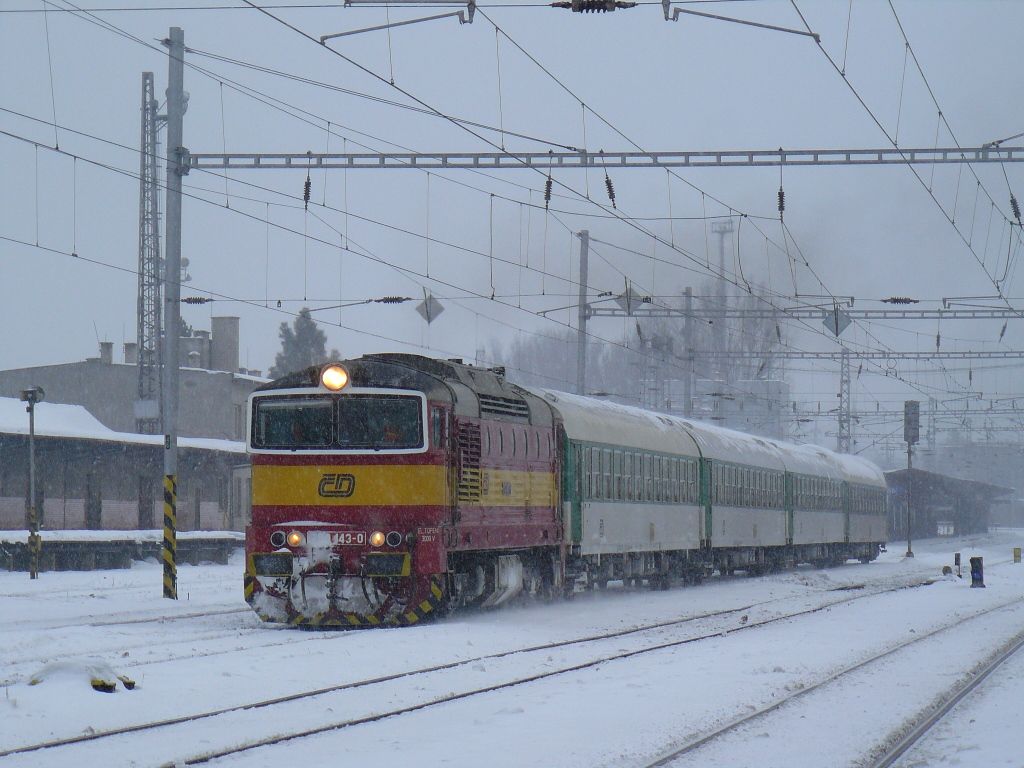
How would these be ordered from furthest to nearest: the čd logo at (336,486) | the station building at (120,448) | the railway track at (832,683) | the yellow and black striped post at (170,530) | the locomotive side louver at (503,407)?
1. the station building at (120,448)
2. the yellow and black striped post at (170,530)
3. the locomotive side louver at (503,407)
4. the čd logo at (336,486)
5. the railway track at (832,683)

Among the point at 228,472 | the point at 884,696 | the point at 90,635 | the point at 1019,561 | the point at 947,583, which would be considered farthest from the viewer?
the point at 1019,561

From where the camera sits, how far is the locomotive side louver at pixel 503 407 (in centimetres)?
2073

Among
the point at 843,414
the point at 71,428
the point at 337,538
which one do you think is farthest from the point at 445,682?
the point at 843,414

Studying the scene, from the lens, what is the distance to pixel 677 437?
3161 centimetres

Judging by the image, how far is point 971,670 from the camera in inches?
597

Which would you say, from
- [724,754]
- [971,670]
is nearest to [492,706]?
[724,754]

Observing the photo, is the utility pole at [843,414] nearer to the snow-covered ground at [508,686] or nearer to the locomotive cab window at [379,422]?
the snow-covered ground at [508,686]

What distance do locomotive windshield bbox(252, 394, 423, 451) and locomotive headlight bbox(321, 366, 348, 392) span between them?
143 mm

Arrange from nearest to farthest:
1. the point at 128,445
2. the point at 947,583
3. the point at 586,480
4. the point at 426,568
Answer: the point at 426,568, the point at 586,480, the point at 947,583, the point at 128,445

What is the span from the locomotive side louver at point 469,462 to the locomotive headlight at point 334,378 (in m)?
1.68

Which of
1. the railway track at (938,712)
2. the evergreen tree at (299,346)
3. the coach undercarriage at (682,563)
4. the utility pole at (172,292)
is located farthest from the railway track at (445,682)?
the evergreen tree at (299,346)

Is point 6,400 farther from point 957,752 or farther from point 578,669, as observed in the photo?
point 957,752

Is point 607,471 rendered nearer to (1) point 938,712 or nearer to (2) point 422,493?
(2) point 422,493

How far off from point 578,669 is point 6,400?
122 ft
